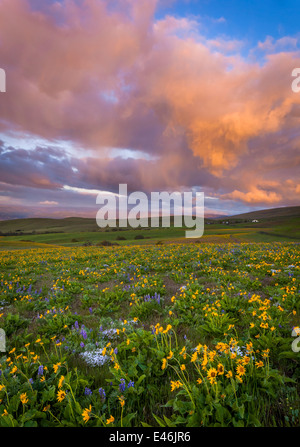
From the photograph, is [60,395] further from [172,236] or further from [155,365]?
[172,236]

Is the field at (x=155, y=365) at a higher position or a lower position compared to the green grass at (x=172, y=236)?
higher

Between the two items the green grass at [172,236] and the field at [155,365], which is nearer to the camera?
the field at [155,365]

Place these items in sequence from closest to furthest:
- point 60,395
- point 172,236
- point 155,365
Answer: point 60,395 < point 155,365 < point 172,236

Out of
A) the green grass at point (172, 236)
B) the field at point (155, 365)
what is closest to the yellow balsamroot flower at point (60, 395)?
the field at point (155, 365)

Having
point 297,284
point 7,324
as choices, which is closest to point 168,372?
point 7,324

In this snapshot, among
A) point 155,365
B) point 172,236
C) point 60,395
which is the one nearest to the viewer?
point 60,395

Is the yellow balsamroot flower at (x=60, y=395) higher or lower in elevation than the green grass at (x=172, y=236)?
higher

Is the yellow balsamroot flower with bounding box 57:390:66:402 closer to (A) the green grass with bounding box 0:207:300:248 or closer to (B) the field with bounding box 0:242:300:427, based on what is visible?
(B) the field with bounding box 0:242:300:427

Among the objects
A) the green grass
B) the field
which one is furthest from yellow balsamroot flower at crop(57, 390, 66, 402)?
the green grass

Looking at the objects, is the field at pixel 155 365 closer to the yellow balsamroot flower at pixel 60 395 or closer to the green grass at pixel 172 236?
the yellow balsamroot flower at pixel 60 395

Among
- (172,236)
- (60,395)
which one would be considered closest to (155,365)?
(60,395)

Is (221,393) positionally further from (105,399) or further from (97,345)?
(97,345)
